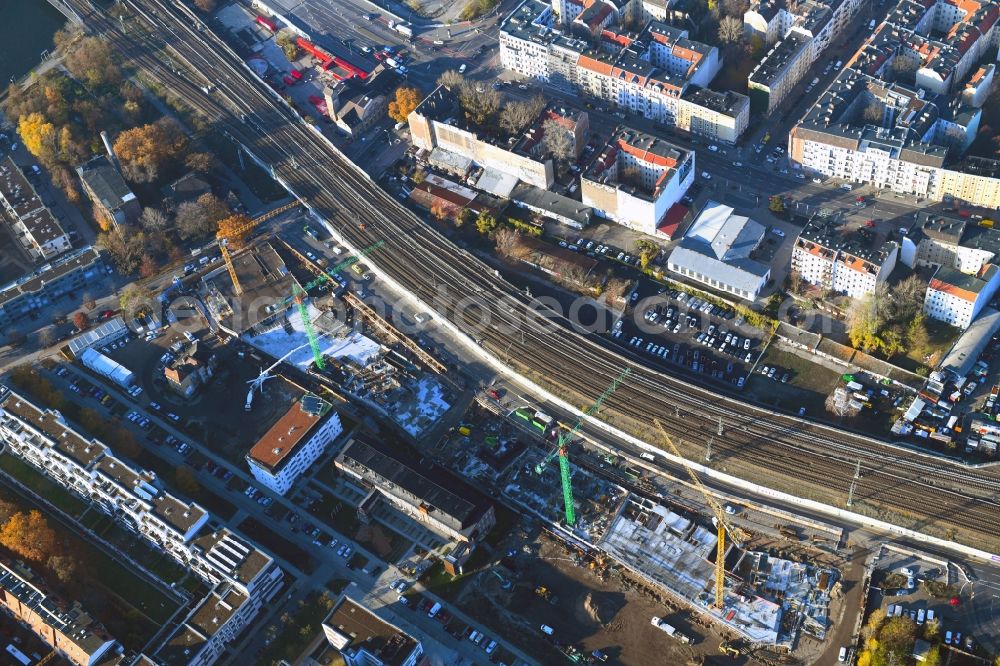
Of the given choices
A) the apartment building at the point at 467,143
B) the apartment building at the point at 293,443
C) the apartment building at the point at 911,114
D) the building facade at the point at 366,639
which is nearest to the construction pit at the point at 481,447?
the apartment building at the point at 293,443

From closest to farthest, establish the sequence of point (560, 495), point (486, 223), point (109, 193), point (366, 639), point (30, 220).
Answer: point (366, 639)
point (560, 495)
point (486, 223)
point (30, 220)
point (109, 193)

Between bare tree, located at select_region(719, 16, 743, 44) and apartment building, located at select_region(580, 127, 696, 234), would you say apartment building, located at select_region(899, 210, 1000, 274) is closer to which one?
apartment building, located at select_region(580, 127, 696, 234)

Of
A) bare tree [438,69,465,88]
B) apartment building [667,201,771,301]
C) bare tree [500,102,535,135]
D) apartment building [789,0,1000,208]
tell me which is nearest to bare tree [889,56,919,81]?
apartment building [789,0,1000,208]

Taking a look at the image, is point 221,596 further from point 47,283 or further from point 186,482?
point 47,283

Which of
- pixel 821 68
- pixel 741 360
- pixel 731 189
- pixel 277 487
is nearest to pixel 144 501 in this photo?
pixel 277 487

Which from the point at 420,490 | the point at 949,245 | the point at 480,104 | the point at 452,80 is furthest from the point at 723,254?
the point at 452,80
